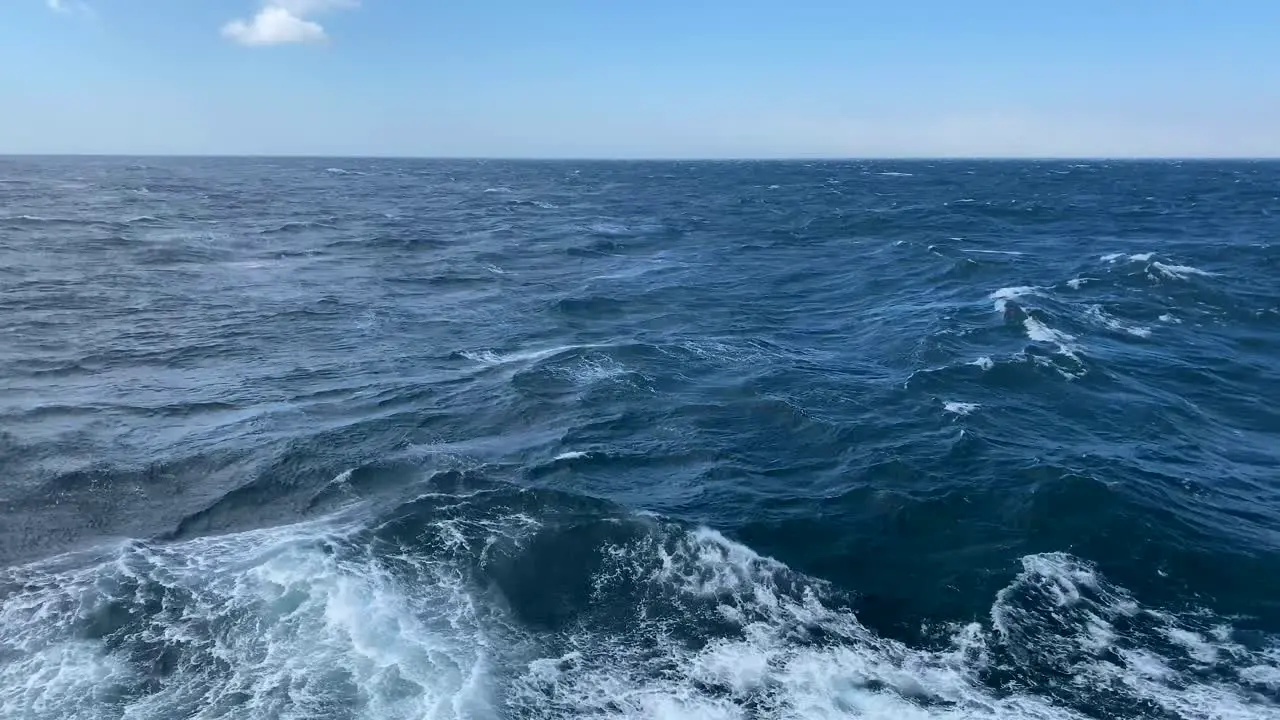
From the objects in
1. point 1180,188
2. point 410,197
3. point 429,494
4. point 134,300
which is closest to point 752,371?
point 429,494

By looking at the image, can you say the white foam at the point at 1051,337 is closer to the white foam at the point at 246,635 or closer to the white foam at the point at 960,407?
the white foam at the point at 960,407

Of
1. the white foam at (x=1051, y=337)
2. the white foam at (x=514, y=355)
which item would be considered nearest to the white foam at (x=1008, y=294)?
the white foam at (x=1051, y=337)

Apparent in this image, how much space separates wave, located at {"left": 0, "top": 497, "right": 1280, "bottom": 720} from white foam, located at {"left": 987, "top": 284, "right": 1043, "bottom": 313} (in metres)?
Result: 31.6

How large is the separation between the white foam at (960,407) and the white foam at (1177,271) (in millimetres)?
34071

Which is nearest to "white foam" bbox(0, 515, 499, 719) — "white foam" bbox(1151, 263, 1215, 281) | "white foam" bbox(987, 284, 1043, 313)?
"white foam" bbox(987, 284, 1043, 313)

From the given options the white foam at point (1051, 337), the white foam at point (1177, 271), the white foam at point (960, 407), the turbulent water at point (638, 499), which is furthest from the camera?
the white foam at point (1177, 271)

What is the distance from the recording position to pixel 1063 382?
122 feet

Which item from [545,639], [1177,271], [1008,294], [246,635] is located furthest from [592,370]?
[1177,271]

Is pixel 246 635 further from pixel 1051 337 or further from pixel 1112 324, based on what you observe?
pixel 1112 324

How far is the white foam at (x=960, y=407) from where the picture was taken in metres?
33.4

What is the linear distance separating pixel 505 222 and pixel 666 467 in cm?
7626

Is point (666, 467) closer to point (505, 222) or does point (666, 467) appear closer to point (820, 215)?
point (505, 222)

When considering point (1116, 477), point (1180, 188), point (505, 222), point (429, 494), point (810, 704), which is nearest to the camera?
point (810, 704)

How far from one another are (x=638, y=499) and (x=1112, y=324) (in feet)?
121
